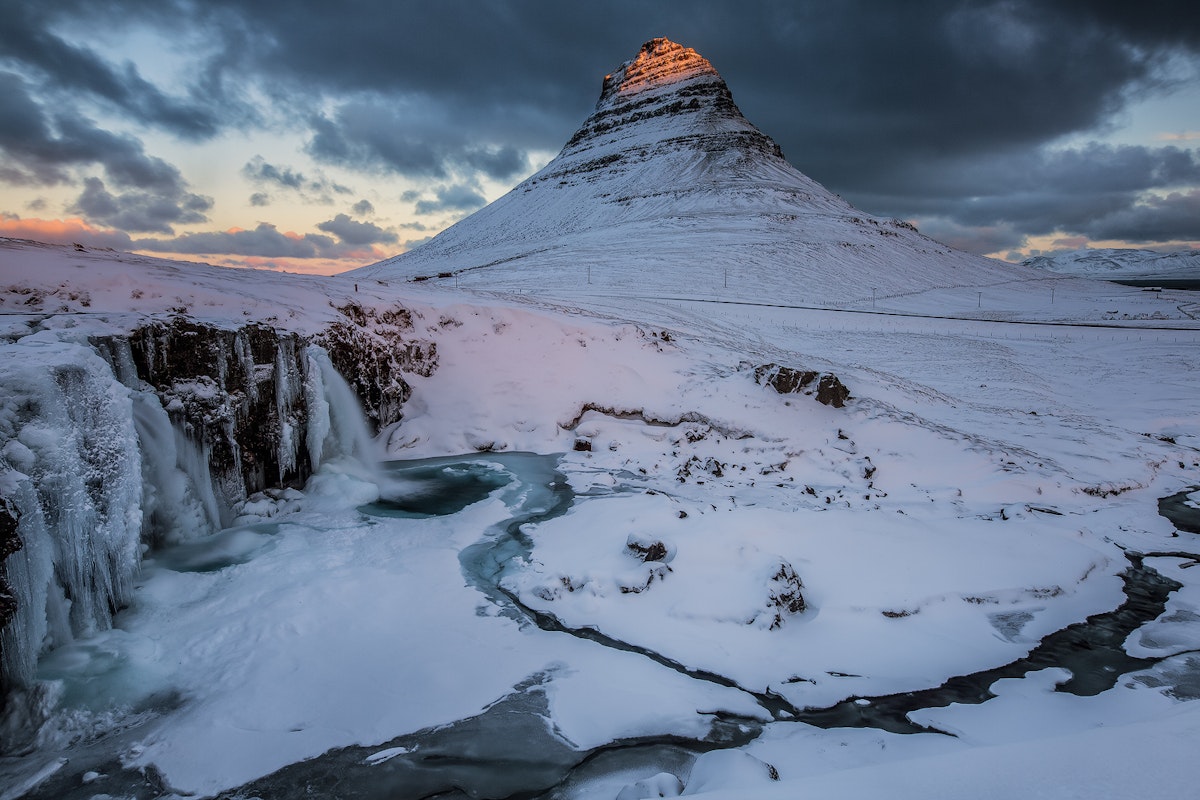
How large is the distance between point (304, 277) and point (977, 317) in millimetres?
36583

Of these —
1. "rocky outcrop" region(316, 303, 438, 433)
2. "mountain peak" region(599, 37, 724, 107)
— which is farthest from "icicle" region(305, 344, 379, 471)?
"mountain peak" region(599, 37, 724, 107)

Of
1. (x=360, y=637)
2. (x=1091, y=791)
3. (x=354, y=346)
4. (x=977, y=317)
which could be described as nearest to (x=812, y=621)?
(x=1091, y=791)

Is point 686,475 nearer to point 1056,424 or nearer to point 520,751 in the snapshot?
point 520,751

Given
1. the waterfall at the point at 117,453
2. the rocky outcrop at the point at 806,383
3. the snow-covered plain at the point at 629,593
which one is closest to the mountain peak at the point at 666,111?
the rocky outcrop at the point at 806,383

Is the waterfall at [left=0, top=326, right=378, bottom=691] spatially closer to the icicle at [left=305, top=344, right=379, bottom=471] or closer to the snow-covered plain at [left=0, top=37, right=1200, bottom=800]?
the icicle at [left=305, top=344, right=379, bottom=471]

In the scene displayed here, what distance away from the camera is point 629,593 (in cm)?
679

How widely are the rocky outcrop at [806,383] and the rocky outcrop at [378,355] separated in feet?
25.6

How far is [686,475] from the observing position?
11039 mm

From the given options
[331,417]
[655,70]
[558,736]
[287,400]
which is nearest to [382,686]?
[558,736]

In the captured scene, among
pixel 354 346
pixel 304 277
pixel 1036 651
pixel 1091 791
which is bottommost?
pixel 1036 651

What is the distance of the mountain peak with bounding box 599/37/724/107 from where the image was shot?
112062 millimetres

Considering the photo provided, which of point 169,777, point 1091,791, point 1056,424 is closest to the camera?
point 1091,791

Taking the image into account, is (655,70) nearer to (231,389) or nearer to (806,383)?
(806,383)

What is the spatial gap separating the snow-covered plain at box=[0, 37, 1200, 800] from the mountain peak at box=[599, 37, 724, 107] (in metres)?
111
